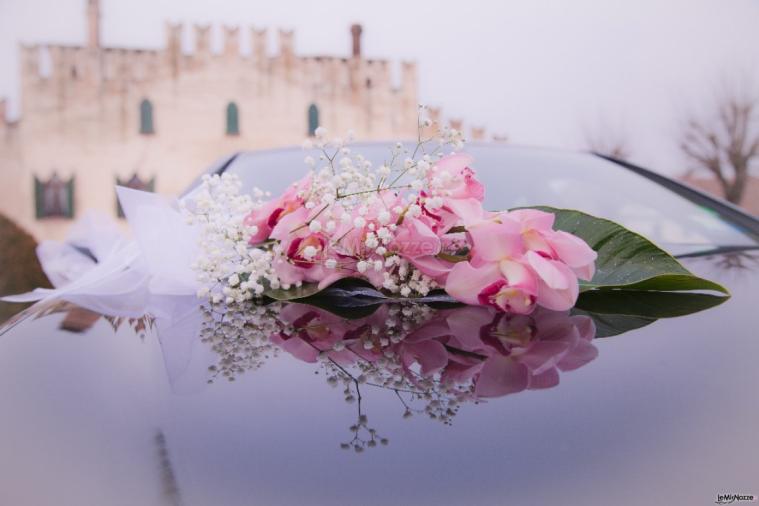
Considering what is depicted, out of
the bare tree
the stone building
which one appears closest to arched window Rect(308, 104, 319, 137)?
the stone building

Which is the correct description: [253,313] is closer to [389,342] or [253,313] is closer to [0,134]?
[389,342]

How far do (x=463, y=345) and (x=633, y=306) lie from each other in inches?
14.9

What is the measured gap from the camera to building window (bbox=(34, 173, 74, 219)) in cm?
1927

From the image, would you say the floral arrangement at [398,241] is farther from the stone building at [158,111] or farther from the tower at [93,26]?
the tower at [93,26]

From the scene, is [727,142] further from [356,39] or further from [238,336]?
[238,336]

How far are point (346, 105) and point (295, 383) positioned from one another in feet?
69.3

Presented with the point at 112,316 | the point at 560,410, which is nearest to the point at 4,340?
the point at 112,316

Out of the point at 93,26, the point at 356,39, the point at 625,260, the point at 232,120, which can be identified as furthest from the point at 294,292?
the point at 356,39

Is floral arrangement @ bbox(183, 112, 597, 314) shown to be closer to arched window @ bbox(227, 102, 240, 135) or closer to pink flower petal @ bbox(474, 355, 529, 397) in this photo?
pink flower petal @ bbox(474, 355, 529, 397)

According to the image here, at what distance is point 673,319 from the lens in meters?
0.90

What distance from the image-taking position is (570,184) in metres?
1.74

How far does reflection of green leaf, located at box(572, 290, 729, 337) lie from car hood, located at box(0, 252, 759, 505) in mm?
96

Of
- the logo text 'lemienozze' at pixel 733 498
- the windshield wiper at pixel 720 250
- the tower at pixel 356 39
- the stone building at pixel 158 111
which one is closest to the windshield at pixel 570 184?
the windshield wiper at pixel 720 250

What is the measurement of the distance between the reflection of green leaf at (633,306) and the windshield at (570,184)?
559mm
